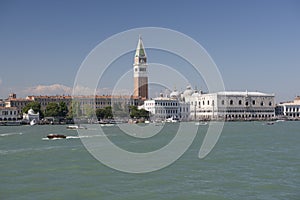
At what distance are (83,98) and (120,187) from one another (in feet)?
Result: 170

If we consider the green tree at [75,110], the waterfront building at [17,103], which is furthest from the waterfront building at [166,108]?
the waterfront building at [17,103]

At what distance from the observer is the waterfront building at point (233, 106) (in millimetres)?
57812

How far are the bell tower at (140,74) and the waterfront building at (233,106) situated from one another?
8.57m

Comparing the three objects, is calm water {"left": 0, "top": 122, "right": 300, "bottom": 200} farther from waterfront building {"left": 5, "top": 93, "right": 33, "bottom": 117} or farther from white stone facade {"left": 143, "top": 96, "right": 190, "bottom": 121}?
waterfront building {"left": 5, "top": 93, "right": 33, "bottom": 117}

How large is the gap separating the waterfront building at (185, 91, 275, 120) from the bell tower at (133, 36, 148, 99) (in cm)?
857

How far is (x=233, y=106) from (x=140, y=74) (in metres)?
16.5

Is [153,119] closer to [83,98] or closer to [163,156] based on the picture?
[83,98]

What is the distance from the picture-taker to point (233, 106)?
192 feet

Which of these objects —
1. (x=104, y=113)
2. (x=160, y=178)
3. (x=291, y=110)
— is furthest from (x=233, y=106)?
(x=160, y=178)

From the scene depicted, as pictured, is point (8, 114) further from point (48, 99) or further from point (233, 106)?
point (233, 106)

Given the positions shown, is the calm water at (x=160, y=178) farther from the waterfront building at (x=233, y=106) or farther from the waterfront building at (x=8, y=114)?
the waterfront building at (x=233, y=106)

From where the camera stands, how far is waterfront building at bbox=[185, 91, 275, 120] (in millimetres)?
57812

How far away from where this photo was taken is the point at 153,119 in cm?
5516

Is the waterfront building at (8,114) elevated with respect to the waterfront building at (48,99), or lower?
lower
